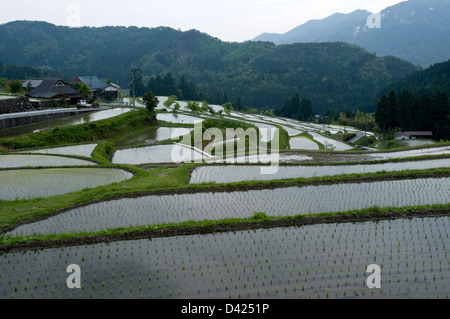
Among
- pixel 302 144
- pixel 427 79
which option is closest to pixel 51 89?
pixel 302 144

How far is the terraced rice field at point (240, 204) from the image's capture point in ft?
33.9

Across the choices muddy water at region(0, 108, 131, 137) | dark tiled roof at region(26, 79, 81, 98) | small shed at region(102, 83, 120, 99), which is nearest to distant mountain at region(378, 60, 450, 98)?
small shed at region(102, 83, 120, 99)

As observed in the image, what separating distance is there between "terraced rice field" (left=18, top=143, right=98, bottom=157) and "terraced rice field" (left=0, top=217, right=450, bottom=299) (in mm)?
12621

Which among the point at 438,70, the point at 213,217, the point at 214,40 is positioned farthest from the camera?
the point at 214,40

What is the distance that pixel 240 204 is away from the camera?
1163 cm

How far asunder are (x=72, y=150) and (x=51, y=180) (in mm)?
7163

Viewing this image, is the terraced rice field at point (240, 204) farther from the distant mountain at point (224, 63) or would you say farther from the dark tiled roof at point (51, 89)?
the distant mountain at point (224, 63)

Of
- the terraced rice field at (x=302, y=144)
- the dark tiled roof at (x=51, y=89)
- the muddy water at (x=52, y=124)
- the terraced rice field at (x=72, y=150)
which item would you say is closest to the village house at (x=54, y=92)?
the dark tiled roof at (x=51, y=89)

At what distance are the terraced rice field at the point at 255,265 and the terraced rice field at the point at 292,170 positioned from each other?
221 inches

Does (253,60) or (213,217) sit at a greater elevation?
(253,60)

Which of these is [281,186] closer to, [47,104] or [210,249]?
[210,249]
